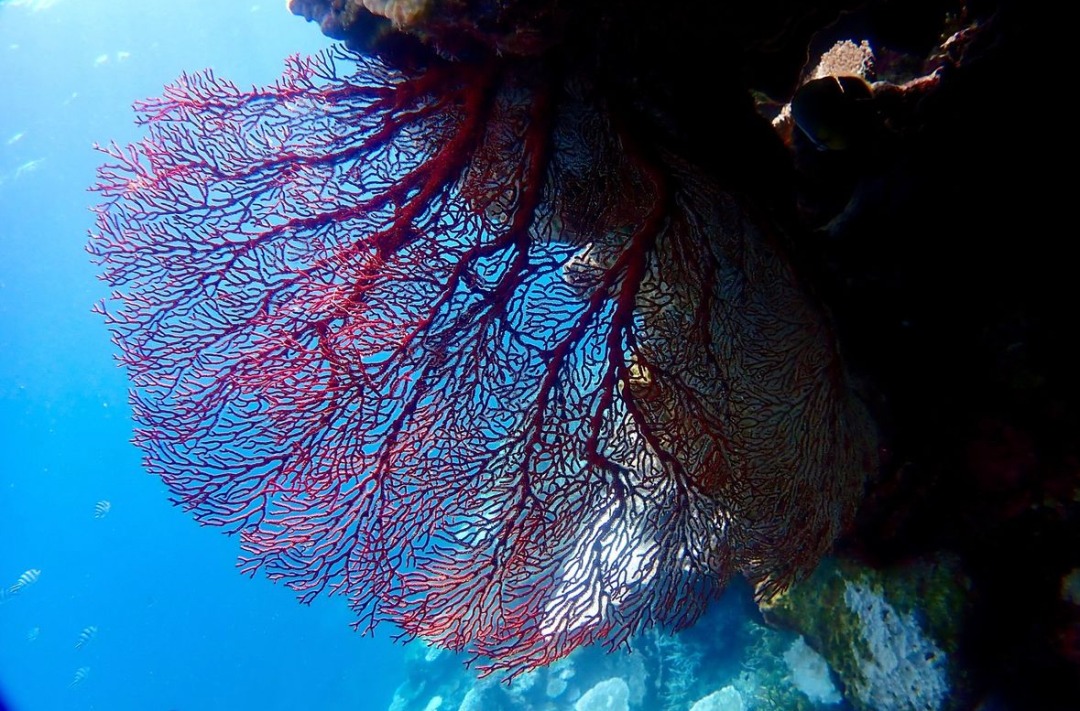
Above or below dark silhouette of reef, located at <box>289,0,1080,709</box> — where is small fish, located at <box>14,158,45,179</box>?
above

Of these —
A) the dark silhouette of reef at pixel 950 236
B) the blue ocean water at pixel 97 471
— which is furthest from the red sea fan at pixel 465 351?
the blue ocean water at pixel 97 471

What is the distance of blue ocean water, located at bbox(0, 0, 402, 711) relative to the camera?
31.8 metres

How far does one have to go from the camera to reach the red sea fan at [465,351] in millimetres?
2955

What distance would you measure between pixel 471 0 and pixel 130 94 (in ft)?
150

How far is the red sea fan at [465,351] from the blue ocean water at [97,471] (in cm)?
3288

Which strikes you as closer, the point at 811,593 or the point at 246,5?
the point at 811,593

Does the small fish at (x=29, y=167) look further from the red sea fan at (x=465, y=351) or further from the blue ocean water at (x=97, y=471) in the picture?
the red sea fan at (x=465, y=351)

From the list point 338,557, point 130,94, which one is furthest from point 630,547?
point 130,94

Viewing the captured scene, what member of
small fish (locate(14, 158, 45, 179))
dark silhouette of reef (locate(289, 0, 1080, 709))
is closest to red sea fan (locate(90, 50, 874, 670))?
dark silhouette of reef (locate(289, 0, 1080, 709))

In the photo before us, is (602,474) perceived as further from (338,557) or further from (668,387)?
(338,557)

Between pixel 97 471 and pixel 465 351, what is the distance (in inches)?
2330

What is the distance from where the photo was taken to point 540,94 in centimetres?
279

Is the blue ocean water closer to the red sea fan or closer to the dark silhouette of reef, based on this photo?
the red sea fan

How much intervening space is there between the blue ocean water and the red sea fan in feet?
108
